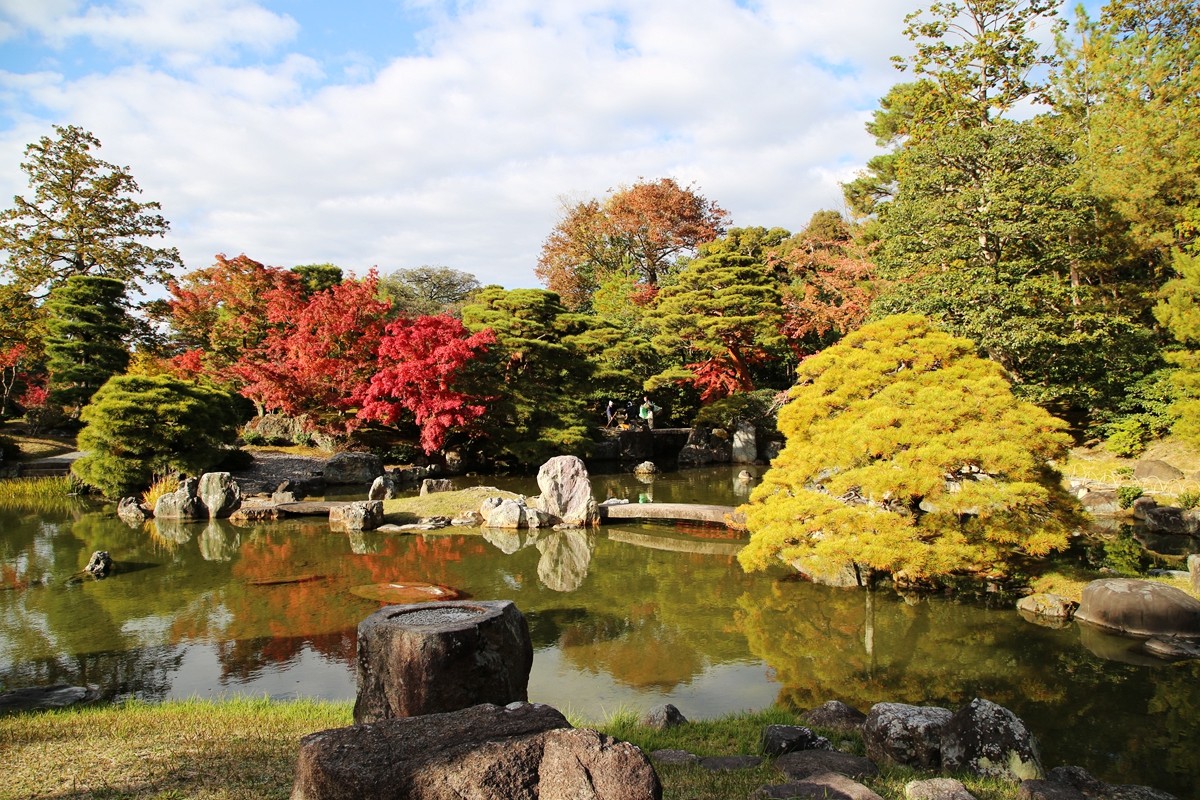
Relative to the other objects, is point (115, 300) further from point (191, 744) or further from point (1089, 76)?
point (1089, 76)

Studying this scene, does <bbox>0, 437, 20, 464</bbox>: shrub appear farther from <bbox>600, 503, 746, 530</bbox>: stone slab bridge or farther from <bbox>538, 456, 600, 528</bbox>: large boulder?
<bbox>600, 503, 746, 530</bbox>: stone slab bridge

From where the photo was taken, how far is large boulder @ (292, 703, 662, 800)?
2236 millimetres

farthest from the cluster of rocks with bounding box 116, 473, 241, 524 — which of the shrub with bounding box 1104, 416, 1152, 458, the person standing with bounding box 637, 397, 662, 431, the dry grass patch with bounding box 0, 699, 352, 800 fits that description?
the shrub with bounding box 1104, 416, 1152, 458

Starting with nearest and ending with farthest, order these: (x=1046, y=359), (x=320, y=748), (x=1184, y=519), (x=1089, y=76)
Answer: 1. (x=320, y=748)
2. (x=1184, y=519)
3. (x=1046, y=359)
4. (x=1089, y=76)

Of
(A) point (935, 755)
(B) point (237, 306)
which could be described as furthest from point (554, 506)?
(B) point (237, 306)

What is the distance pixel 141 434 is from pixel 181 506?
2.32m

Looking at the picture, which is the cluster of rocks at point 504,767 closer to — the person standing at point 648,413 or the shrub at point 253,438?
the shrub at point 253,438

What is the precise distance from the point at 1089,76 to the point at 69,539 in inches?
1070

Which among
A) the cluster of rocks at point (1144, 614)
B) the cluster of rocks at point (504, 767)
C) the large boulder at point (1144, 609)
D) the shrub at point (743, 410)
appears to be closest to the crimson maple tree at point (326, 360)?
the shrub at point (743, 410)

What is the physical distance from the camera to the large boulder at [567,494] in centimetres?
1331

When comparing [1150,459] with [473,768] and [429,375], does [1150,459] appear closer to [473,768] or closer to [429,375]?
[429,375]

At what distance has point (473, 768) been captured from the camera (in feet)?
7.43

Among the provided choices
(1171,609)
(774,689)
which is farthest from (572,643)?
(1171,609)

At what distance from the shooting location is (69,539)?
40.0 ft
